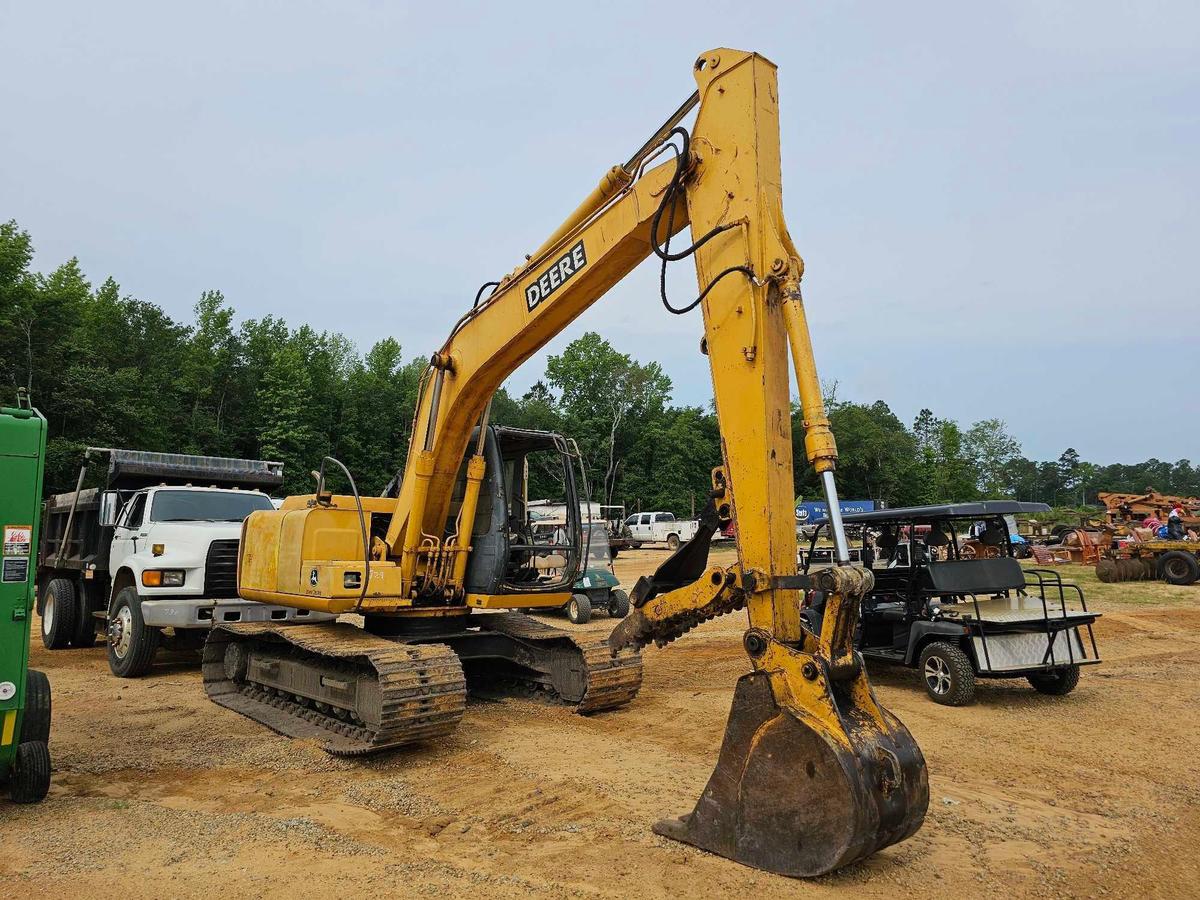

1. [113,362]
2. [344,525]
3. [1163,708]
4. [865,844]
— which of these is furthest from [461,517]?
[113,362]

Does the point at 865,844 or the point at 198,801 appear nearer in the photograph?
the point at 865,844

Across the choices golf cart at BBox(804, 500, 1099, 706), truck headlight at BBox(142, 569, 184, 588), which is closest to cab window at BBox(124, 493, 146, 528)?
truck headlight at BBox(142, 569, 184, 588)

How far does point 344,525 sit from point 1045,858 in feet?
19.2

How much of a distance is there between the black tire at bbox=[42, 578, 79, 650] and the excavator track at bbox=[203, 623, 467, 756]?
452 cm

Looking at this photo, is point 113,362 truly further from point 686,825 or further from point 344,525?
point 686,825

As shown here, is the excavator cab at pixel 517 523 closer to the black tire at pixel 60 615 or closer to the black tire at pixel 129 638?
the black tire at pixel 129 638

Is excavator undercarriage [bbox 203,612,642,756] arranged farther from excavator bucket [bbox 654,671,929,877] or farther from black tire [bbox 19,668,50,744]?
excavator bucket [bbox 654,671,929,877]

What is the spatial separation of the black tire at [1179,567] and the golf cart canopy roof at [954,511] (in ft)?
48.0

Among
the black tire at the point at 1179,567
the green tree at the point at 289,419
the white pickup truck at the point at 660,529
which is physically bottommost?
the black tire at the point at 1179,567

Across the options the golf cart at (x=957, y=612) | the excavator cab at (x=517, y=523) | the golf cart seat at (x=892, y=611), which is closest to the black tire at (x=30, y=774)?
the excavator cab at (x=517, y=523)

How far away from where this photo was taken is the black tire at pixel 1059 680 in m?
8.79

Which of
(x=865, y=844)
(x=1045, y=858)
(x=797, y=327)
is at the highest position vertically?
(x=797, y=327)

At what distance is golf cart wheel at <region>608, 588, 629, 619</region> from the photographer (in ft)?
54.4

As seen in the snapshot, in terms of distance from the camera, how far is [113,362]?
4575cm
